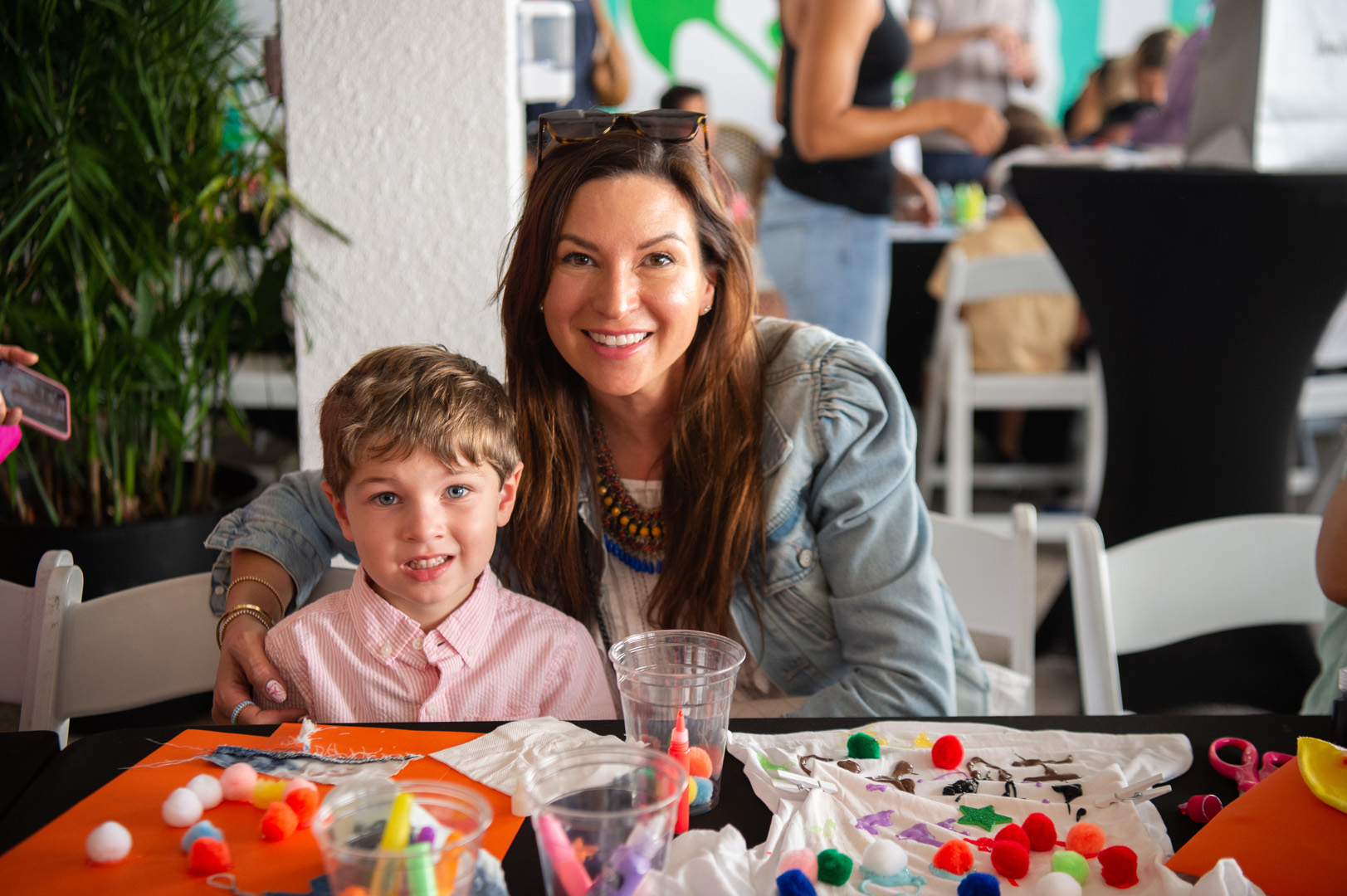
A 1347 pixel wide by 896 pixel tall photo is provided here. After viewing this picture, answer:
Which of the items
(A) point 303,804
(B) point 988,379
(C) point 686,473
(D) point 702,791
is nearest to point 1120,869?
(D) point 702,791

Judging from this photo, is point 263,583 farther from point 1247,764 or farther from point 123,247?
point 1247,764

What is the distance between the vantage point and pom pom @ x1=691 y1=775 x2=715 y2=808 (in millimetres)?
911

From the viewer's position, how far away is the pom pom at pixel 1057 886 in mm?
788

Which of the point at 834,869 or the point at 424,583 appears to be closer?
the point at 834,869

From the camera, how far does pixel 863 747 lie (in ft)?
3.29

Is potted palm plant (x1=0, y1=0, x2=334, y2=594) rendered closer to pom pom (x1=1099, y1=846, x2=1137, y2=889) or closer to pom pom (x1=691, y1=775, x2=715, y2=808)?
pom pom (x1=691, y1=775, x2=715, y2=808)

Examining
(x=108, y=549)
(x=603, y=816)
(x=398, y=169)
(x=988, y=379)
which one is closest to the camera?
(x=603, y=816)

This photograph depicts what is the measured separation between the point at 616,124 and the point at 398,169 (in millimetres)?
761

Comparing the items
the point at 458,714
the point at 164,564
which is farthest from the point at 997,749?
the point at 164,564

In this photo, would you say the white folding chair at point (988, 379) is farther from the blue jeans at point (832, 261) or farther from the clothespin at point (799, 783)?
the clothespin at point (799, 783)

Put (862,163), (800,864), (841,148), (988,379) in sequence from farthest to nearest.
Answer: (988,379)
(862,163)
(841,148)
(800,864)

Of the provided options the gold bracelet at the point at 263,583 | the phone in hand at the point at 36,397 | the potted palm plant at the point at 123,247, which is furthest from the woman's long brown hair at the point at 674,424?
the potted palm plant at the point at 123,247

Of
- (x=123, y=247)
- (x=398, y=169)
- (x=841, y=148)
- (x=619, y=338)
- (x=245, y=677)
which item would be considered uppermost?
(x=841, y=148)

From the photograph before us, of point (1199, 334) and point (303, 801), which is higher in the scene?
point (1199, 334)
